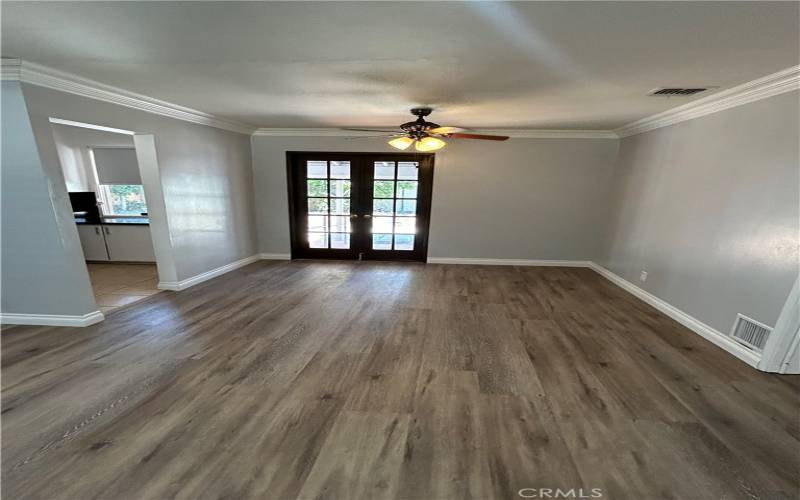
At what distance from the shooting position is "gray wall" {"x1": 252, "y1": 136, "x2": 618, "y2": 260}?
15.5ft

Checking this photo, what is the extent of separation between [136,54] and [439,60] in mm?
2054

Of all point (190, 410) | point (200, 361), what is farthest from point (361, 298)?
point (190, 410)

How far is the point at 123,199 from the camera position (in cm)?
532

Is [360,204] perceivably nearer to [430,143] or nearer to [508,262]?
[430,143]

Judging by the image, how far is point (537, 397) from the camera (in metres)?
1.98

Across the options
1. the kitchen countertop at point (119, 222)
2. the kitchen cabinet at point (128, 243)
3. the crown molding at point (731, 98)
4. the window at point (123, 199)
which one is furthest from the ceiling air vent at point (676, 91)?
the window at point (123, 199)

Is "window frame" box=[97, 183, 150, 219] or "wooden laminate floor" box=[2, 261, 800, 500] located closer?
"wooden laminate floor" box=[2, 261, 800, 500]

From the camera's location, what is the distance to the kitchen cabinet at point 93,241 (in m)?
4.70

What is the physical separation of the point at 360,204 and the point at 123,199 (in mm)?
4341

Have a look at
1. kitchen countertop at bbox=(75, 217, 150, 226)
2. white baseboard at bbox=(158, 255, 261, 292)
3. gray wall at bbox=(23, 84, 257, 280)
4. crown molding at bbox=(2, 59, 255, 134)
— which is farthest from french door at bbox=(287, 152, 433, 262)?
kitchen countertop at bbox=(75, 217, 150, 226)

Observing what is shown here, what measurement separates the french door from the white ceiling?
2.07 metres

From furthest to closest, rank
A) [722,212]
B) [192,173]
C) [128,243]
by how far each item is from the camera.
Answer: [128,243]
[192,173]
[722,212]

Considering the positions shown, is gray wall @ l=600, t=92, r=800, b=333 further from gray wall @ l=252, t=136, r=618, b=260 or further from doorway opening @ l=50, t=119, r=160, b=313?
doorway opening @ l=50, t=119, r=160, b=313

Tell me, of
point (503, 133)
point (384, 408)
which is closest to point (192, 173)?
point (384, 408)
